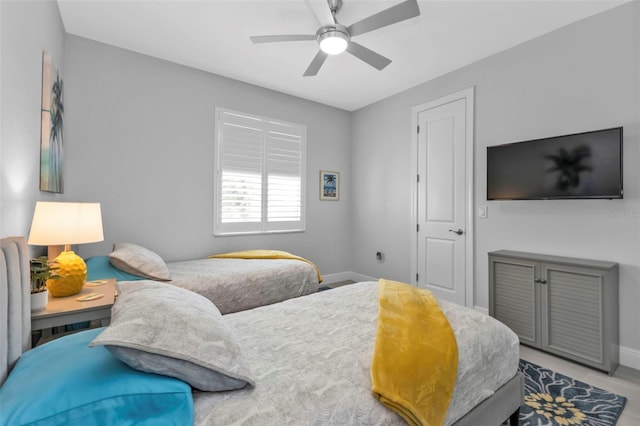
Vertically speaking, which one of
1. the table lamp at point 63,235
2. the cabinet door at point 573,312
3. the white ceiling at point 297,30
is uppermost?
the white ceiling at point 297,30

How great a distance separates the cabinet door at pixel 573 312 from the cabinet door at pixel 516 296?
0.25ft

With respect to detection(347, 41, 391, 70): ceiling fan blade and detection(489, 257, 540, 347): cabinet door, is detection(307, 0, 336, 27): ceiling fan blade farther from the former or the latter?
detection(489, 257, 540, 347): cabinet door

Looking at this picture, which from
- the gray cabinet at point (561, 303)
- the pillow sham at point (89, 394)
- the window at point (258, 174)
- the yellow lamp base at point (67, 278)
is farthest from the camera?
the window at point (258, 174)

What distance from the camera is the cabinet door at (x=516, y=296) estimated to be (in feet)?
8.61

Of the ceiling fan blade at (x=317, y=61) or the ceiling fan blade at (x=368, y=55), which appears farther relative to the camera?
the ceiling fan blade at (x=317, y=61)

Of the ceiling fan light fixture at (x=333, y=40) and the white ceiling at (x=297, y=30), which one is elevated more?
the white ceiling at (x=297, y=30)

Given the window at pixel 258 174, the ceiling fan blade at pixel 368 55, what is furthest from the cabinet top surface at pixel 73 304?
the ceiling fan blade at pixel 368 55

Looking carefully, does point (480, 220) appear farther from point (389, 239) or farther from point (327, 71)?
point (327, 71)

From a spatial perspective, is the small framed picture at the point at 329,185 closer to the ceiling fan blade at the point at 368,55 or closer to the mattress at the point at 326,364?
the ceiling fan blade at the point at 368,55

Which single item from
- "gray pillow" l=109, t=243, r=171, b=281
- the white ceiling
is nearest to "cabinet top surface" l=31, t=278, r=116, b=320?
"gray pillow" l=109, t=243, r=171, b=281

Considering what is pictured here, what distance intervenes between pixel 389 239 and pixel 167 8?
368 cm

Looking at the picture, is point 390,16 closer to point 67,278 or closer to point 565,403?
point 67,278

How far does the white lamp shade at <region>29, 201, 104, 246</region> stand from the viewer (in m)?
1.69

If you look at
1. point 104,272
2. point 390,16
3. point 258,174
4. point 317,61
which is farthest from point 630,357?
point 104,272
